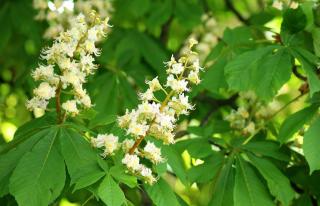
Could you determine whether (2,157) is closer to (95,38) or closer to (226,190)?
(95,38)

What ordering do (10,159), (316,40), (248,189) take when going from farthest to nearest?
1. (316,40)
2. (248,189)
3. (10,159)

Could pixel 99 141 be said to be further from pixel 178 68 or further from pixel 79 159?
pixel 178 68

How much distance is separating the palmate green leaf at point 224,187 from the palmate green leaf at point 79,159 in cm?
62

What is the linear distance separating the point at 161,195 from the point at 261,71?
0.77 m

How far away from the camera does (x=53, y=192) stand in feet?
6.88

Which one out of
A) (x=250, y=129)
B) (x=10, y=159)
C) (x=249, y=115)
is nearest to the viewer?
(x=10, y=159)

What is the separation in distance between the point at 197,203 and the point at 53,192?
2.86m

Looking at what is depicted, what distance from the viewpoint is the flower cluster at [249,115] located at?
10.6 ft

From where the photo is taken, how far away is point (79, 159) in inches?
85.5

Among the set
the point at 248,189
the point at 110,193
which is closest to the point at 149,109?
the point at 110,193

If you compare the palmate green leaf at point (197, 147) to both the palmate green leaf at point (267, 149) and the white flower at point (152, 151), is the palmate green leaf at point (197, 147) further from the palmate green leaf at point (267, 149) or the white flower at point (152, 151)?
the white flower at point (152, 151)

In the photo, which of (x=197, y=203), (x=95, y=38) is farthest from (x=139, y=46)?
(x=95, y=38)

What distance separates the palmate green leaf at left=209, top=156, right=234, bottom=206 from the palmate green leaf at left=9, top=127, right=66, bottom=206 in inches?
28.6

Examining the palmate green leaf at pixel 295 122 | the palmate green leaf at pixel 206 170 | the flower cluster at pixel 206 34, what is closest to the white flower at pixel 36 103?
the palmate green leaf at pixel 206 170
